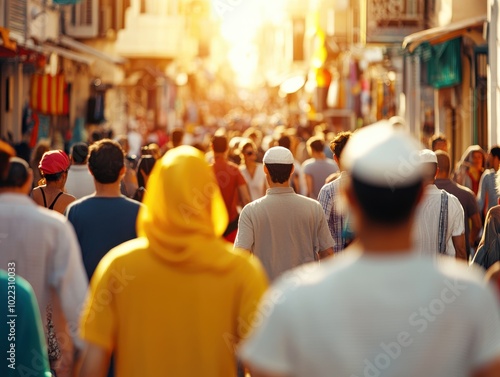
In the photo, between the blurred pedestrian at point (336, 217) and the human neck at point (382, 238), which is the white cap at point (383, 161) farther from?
the blurred pedestrian at point (336, 217)

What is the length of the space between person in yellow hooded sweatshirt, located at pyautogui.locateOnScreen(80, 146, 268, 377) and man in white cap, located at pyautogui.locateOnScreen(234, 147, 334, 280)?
3.84m

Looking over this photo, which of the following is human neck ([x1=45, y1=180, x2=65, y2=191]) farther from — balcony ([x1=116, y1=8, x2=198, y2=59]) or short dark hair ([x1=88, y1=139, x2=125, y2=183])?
balcony ([x1=116, y1=8, x2=198, y2=59])

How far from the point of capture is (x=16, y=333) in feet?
16.0

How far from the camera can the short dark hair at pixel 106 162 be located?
22.6ft

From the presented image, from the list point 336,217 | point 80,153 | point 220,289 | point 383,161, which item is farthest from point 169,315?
point 80,153

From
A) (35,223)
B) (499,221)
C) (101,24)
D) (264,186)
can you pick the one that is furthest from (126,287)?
(101,24)

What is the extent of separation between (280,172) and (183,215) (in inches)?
165

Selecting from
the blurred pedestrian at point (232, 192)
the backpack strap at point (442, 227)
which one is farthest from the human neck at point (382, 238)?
the blurred pedestrian at point (232, 192)

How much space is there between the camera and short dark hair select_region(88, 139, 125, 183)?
6.88 m

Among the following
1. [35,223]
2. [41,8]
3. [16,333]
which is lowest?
[16,333]

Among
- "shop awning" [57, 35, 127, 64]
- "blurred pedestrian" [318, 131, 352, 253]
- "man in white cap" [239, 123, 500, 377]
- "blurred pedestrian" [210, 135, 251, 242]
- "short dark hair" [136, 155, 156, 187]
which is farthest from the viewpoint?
"shop awning" [57, 35, 127, 64]

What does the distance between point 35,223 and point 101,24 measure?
33.9m

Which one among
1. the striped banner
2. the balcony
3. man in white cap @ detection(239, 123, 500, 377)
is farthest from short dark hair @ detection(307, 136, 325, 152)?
the balcony

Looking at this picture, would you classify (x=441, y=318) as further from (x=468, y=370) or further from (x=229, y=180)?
(x=229, y=180)
